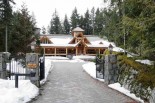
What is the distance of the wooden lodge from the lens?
70250 mm

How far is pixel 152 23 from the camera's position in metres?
10.7

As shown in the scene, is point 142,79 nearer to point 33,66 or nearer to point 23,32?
point 33,66

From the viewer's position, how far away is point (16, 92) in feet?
38.8

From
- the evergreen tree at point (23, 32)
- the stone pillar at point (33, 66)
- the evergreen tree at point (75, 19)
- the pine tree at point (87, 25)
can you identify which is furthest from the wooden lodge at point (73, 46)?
the stone pillar at point (33, 66)

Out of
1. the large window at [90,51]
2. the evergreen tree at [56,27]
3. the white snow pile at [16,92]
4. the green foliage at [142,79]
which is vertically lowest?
the white snow pile at [16,92]

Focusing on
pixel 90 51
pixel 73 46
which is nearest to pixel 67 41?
pixel 73 46

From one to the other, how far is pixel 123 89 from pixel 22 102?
5184mm

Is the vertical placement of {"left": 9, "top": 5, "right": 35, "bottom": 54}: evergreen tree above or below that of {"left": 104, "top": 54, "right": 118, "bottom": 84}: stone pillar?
above

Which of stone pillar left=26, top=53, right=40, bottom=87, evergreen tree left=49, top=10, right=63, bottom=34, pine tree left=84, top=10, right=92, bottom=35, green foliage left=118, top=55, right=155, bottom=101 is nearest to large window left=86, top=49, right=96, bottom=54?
pine tree left=84, top=10, right=92, bottom=35

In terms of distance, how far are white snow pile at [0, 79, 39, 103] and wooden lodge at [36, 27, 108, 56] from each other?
56082mm

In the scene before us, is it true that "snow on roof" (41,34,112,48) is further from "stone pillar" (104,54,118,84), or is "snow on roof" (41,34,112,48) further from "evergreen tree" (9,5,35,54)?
"stone pillar" (104,54,118,84)

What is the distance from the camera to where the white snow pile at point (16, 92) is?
1090 centimetres

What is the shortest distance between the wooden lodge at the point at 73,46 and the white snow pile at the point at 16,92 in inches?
2208

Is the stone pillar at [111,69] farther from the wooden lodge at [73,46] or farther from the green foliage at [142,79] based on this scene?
the wooden lodge at [73,46]
